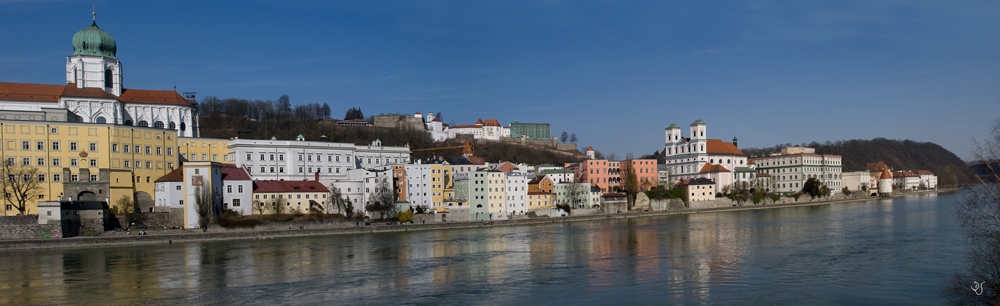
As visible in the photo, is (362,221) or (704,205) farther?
(704,205)

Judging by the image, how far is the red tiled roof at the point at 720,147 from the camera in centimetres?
7119

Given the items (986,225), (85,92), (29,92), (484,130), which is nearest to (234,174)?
(85,92)

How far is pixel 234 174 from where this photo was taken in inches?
1639

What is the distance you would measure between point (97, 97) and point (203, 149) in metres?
7.33

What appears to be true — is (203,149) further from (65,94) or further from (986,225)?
(986,225)

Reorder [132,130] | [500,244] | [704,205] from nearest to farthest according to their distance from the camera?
[500,244] → [132,130] → [704,205]

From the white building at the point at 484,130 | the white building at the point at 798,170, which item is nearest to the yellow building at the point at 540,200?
the white building at the point at 798,170

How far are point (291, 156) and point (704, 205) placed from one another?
116 ft

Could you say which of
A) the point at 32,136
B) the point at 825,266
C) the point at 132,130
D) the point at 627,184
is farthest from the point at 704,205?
the point at 32,136

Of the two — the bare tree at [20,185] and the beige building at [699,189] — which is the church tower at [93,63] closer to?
the bare tree at [20,185]

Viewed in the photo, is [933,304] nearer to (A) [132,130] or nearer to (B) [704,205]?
(A) [132,130]

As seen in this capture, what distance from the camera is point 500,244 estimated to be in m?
31.8

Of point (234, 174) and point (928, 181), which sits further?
point (928, 181)

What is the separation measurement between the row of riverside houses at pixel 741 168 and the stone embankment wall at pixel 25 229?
Result: 48990mm
